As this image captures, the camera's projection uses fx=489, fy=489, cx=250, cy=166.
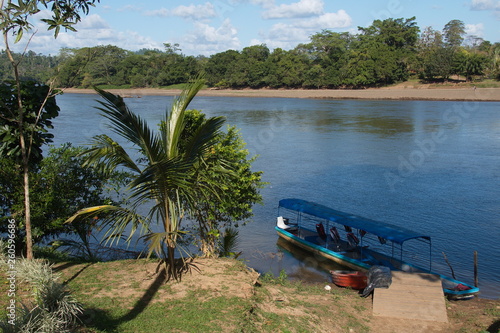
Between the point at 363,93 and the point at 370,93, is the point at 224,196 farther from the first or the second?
the point at 363,93

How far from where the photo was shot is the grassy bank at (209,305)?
665 centimetres

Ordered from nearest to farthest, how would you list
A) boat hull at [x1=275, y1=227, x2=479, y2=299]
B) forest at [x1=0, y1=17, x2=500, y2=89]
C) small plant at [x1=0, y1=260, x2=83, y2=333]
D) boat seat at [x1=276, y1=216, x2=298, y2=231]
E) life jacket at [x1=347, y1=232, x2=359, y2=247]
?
small plant at [x1=0, y1=260, x2=83, y2=333]
boat hull at [x1=275, y1=227, x2=479, y2=299]
life jacket at [x1=347, y1=232, x2=359, y2=247]
boat seat at [x1=276, y1=216, x2=298, y2=231]
forest at [x1=0, y1=17, x2=500, y2=89]

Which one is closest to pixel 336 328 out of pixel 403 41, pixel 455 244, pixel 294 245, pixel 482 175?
pixel 294 245

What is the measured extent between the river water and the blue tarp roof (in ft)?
5.37

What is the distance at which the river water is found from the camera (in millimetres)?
16344

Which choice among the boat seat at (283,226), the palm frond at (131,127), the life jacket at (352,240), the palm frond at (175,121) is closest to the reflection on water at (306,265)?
the boat seat at (283,226)

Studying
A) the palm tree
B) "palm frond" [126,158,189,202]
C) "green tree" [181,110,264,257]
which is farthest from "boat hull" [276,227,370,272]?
"palm frond" [126,158,189,202]

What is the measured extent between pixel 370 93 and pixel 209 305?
234 feet

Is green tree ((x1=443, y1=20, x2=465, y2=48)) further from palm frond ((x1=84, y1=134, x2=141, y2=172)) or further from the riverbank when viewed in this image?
palm frond ((x1=84, y1=134, x2=141, y2=172))

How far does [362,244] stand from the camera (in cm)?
1575

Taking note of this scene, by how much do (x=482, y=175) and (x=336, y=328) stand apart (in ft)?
66.6

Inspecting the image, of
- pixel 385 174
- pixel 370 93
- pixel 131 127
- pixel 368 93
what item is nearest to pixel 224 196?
pixel 131 127

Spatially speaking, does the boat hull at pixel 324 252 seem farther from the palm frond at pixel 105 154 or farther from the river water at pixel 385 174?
the palm frond at pixel 105 154

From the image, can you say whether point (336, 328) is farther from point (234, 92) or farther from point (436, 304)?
point (234, 92)
